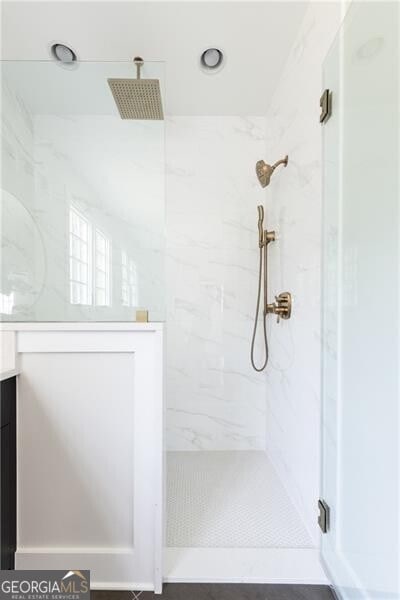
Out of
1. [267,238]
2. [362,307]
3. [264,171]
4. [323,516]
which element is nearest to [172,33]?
[264,171]

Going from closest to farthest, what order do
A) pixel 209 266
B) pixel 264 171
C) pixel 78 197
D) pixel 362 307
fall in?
pixel 362 307 → pixel 78 197 → pixel 264 171 → pixel 209 266

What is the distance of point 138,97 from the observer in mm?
1418

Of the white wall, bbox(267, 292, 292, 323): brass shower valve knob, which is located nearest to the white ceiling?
the white wall

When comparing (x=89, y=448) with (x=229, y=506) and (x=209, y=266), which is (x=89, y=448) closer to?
(x=229, y=506)

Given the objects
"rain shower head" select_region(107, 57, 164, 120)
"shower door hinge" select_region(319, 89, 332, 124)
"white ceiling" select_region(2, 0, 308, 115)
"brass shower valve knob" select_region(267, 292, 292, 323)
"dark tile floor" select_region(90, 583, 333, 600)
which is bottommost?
"dark tile floor" select_region(90, 583, 333, 600)

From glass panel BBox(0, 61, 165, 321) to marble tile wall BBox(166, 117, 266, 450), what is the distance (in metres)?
0.77

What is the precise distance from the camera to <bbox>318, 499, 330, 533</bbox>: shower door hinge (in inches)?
46.4

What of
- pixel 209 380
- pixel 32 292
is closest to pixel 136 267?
pixel 32 292

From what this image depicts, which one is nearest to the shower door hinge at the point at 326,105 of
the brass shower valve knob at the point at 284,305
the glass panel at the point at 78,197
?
the glass panel at the point at 78,197

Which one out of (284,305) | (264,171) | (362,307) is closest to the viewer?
(362,307)

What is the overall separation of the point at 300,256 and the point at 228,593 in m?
1.39

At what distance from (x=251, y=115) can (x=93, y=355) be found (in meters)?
2.01

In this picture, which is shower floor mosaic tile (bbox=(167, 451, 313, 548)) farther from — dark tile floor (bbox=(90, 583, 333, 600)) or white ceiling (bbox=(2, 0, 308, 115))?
white ceiling (bbox=(2, 0, 308, 115))

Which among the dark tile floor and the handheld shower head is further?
the handheld shower head
